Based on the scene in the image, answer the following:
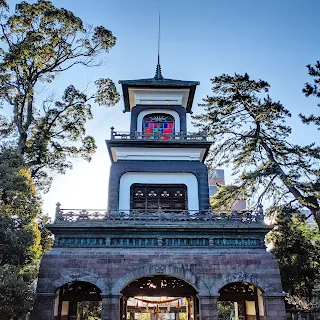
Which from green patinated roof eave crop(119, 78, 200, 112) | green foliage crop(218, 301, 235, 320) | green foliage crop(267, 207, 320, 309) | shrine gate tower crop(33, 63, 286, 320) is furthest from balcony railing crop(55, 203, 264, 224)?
green foliage crop(218, 301, 235, 320)

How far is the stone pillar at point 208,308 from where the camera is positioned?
11.9 meters

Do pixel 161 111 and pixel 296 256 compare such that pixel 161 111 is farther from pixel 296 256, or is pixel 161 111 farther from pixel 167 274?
pixel 296 256

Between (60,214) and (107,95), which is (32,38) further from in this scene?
(60,214)

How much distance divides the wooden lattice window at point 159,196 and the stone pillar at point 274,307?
5.70 m

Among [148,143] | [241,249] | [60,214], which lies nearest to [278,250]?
[241,249]

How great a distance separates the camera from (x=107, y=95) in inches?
906

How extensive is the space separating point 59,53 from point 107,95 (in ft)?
13.6

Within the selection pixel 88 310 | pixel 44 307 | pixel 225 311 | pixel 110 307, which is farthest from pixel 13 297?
pixel 225 311

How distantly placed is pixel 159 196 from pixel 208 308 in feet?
19.7

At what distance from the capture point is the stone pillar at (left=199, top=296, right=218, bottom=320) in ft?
38.9

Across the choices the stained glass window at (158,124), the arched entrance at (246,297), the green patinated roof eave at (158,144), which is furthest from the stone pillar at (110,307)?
the stained glass window at (158,124)

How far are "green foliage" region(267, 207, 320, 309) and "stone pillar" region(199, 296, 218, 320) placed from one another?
22.7ft

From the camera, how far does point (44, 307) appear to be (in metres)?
11.8

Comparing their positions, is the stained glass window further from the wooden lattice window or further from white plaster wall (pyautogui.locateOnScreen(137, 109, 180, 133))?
the wooden lattice window
